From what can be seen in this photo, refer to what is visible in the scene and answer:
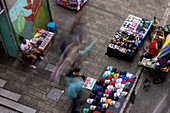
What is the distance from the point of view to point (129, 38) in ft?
40.1

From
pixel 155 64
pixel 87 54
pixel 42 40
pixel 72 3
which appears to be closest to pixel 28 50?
pixel 42 40

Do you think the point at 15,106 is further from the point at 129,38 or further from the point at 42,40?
the point at 129,38

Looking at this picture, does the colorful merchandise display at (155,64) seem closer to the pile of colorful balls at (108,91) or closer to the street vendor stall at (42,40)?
the pile of colorful balls at (108,91)

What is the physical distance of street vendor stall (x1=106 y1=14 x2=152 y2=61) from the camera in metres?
11.7

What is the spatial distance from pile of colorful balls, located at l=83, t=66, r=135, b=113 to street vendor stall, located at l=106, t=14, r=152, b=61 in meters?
1.83

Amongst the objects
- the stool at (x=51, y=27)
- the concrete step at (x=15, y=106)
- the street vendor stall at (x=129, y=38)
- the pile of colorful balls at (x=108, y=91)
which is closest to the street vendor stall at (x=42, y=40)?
the stool at (x=51, y=27)

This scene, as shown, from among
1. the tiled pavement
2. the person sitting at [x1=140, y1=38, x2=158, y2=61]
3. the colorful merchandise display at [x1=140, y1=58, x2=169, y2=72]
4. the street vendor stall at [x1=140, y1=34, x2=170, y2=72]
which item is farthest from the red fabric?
the tiled pavement

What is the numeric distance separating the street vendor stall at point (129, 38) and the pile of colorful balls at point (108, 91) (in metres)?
1.83

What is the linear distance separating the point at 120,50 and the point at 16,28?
5.31m

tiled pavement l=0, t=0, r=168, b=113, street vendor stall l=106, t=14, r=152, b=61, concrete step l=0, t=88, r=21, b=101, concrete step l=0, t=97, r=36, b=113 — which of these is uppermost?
street vendor stall l=106, t=14, r=152, b=61

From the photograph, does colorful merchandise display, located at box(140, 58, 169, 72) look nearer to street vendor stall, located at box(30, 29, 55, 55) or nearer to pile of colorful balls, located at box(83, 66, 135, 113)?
pile of colorful balls, located at box(83, 66, 135, 113)

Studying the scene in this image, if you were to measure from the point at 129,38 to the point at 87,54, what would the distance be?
7.98ft

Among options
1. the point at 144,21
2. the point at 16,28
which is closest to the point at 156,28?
the point at 144,21

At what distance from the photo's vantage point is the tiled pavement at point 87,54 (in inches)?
405
